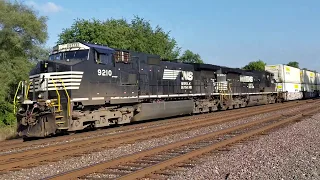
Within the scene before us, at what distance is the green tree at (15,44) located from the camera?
971 inches

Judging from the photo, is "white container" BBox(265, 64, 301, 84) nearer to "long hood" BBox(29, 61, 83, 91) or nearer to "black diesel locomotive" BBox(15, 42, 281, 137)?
"black diesel locomotive" BBox(15, 42, 281, 137)

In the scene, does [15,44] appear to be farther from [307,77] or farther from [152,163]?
[307,77]

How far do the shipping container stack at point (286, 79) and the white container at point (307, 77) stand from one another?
3.00m

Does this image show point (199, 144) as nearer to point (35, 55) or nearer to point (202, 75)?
point (202, 75)

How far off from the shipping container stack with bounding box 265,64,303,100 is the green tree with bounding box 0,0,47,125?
22072mm

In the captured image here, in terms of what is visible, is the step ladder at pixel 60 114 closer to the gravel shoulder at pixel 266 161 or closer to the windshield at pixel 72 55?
the windshield at pixel 72 55

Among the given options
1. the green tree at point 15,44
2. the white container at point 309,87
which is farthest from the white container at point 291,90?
the green tree at point 15,44

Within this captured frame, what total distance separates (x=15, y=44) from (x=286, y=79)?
2516 centimetres

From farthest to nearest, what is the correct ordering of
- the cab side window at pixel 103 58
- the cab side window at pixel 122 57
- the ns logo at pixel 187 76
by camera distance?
the ns logo at pixel 187 76 → the cab side window at pixel 122 57 → the cab side window at pixel 103 58

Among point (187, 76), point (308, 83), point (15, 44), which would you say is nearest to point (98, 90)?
point (187, 76)

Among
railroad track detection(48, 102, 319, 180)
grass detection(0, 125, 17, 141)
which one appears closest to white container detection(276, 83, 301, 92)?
grass detection(0, 125, 17, 141)

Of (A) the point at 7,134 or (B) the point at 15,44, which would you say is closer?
(A) the point at 7,134

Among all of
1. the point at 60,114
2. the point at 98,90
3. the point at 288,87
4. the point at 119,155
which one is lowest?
the point at 119,155

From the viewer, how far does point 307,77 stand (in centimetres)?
4281
